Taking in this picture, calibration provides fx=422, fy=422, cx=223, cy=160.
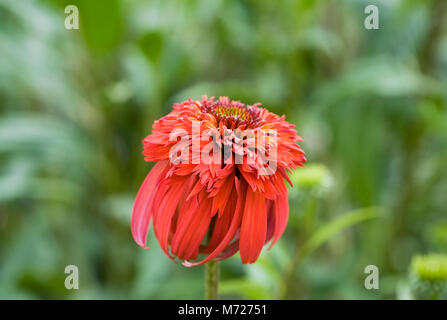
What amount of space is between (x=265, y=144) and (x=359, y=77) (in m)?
0.38

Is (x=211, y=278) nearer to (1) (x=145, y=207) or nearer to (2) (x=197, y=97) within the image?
(1) (x=145, y=207)

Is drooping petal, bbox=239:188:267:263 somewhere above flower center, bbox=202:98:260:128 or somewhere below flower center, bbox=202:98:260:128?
below

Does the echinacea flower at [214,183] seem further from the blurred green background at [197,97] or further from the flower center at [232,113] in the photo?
the blurred green background at [197,97]

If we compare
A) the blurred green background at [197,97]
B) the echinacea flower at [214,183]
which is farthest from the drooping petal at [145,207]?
the blurred green background at [197,97]

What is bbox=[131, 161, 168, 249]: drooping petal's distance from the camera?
218 mm

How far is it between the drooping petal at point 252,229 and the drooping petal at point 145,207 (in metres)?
0.05

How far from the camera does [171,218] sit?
8.2 inches

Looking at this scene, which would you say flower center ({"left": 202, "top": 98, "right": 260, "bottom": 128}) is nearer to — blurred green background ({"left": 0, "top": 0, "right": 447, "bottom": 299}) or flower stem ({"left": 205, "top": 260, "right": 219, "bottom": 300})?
flower stem ({"left": 205, "top": 260, "right": 219, "bottom": 300})

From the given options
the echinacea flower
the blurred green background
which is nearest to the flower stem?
the echinacea flower

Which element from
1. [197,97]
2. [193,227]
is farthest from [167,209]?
[197,97]

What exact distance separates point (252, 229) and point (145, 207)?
60mm

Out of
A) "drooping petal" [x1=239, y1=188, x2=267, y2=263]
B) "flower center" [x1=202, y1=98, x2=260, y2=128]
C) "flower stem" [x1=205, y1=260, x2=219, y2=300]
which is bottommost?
"flower stem" [x1=205, y1=260, x2=219, y2=300]

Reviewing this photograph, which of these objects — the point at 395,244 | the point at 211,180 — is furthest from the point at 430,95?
the point at 211,180
